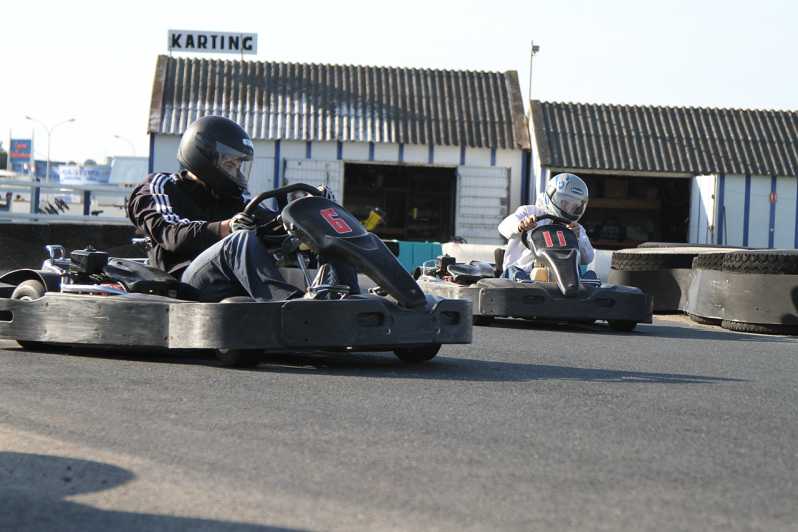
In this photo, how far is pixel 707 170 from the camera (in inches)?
1130

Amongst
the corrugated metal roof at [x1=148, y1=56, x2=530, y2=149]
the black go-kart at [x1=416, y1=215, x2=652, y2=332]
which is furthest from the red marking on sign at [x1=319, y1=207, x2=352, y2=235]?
the corrugated metal roof at [x1=148, y1=56, x2=530, y2=149]

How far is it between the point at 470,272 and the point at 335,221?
4.93 metres

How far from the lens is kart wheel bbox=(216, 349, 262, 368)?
21.1 ft

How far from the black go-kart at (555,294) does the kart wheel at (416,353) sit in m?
3.31

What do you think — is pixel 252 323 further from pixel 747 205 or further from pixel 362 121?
pixel 747 205

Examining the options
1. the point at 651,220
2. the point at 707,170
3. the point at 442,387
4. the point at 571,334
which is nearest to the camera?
the point at 442,387

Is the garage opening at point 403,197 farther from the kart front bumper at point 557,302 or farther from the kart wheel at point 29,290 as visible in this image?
the kart wheel at point 29,290

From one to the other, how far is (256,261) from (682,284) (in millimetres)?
8042

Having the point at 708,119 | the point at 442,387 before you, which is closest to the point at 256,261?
the point at 442,387

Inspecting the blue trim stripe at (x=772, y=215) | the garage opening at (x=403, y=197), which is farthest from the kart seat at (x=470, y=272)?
the garage opening at (x=403, y=197)

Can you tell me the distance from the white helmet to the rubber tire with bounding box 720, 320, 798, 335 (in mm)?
1704

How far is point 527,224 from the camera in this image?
35.7ft

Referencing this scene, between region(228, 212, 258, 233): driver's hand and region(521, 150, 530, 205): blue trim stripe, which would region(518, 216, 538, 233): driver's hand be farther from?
region(521, 150, 530, 205): blue trim stripe

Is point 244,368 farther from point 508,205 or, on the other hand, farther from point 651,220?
point 651,220
